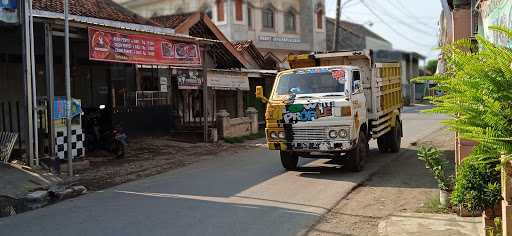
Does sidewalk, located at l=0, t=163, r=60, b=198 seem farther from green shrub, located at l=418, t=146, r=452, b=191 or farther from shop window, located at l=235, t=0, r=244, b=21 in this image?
shop window, located at l=235, t=0, r=244, b=21

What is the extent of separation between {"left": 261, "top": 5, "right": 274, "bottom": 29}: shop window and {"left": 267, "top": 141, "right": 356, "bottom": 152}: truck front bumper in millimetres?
28768

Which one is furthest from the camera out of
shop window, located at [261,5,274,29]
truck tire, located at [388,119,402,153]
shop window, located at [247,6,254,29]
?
shop window, located at [261,5,274,29]

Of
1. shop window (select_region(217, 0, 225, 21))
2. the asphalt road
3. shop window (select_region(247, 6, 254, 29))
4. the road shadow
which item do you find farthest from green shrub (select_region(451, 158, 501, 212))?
shop window (select_region(247, 6, 254, 29))

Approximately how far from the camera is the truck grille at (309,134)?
10.9m

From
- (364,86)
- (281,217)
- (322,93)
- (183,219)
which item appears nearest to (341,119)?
(322,93)

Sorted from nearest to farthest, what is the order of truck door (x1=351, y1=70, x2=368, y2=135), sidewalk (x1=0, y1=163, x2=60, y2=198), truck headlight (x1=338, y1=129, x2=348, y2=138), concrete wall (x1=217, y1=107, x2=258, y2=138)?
sidewalk (x1=0, y1=163, x2=60, y2=198)
truck headlight (x1=338, y1=129, x2=348, y2=138)
truck door (x1=351, y1=70, x2=368, y2=135)
concrete wall (x1=217, y1=107, x2=258, y2=138)

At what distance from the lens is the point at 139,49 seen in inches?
548

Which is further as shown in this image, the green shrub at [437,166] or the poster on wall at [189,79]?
the poster on wall at [189,79]

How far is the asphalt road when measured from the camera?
7.18 m

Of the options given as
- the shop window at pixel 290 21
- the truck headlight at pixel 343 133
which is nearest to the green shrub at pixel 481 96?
the truck headlight at pixel 343 133

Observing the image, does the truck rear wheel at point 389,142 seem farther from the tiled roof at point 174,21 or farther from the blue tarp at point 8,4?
the tiled roof at point 174,21

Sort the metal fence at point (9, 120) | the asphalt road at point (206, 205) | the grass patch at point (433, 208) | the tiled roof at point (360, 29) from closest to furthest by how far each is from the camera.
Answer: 1. the asphalt road at point (206, 205)
2. the grass patch at point (433, 208)
3. the metal fence at point (9, 120)
4. the tiled roof at point (360, 29)

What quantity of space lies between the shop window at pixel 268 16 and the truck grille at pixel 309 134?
2881 cm

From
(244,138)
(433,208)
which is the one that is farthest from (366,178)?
(244,138)
